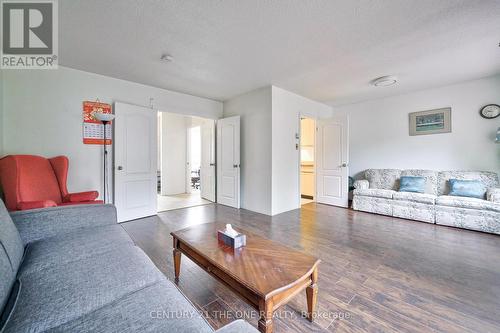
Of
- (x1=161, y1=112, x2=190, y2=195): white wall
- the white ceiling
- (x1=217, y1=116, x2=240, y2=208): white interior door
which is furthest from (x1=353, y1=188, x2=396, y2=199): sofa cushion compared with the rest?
(x1=161, y1=112, x2=190, y2=195): white wall

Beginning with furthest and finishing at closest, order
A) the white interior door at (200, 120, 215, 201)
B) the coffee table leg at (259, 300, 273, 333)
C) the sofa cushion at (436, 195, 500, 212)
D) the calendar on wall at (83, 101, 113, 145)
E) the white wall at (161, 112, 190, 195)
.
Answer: the white wall at (161, 112, 190, 195) → the white interior door at (200, 120, 215, 201) → the calendar on wall at (83, 101, 113, 145) → the sofa cushion at (436, 195, 500, 212) → the coffee table leg at (259, 300, 273, 333)

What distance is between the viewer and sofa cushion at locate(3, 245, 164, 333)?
2.75ft

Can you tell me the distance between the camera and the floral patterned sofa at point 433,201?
10.2 feet

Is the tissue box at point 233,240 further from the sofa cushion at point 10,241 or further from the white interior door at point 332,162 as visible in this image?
the white interior door at point 332,162

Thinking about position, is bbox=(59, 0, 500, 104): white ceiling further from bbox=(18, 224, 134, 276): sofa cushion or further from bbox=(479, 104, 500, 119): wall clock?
bbox=(18, 224, 134, 276): sofa cushion

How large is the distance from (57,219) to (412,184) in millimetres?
5295

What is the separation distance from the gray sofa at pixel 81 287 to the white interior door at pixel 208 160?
3.59 metres

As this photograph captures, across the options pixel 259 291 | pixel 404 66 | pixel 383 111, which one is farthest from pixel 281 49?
pixel 383 111

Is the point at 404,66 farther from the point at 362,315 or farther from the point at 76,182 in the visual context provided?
the point at 76,182

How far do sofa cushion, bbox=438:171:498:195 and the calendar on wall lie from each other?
6.04m

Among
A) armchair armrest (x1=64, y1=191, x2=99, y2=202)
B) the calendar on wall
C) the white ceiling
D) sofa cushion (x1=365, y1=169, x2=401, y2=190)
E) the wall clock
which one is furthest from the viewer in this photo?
sofa cushion (x1=365, y1=169, x2=401, y2=190)

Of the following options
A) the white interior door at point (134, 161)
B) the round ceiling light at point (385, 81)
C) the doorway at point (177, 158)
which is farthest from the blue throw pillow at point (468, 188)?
the white interior door at point (134, 161)

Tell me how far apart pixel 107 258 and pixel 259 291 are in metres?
1.00

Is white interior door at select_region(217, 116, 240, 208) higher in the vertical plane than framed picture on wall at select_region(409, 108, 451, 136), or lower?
lower
